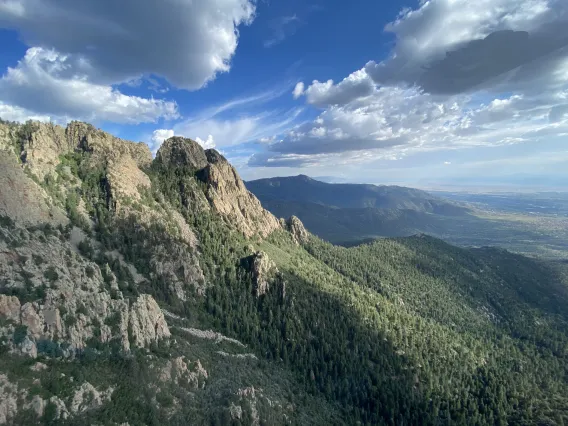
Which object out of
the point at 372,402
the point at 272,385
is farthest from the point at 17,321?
the point at 372,402

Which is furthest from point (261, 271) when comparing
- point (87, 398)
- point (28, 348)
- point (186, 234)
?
point (28, 348)

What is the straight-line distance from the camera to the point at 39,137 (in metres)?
156

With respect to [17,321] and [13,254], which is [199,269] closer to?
[13,254]

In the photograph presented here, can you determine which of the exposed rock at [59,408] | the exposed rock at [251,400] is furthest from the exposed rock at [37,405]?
the exposed rock at [251,400]

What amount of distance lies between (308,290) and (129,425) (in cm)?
13675

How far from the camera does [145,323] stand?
349ft

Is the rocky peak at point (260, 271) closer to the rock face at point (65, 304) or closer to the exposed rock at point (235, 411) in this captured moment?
the rock face at point (65, 304)

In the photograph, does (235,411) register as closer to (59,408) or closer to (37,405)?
(59,408)

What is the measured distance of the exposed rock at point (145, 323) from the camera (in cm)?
10225

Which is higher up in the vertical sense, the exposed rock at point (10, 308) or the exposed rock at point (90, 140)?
the exposed rock at point (90, 140)

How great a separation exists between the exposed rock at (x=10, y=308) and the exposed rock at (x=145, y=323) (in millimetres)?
32499

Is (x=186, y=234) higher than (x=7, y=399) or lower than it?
higher

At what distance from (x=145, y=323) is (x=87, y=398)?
120 ft

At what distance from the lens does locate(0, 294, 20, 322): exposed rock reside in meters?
73.1
